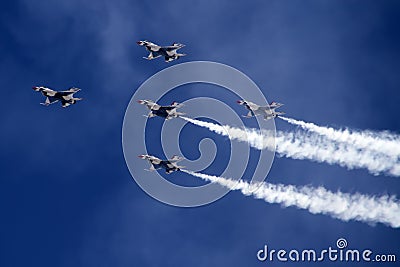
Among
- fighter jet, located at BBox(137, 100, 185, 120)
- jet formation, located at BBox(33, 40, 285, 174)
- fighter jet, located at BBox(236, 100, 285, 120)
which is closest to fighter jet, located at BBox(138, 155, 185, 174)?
jet formation, located at BBox(33, 40, 285, 174)

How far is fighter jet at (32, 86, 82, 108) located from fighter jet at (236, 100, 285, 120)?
30.2 meters

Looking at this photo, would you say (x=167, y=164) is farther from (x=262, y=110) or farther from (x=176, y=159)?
(x=262, y=110)

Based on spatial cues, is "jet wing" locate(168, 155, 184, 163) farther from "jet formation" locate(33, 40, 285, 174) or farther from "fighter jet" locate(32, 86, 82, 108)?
"fighter jet" locate(32, 86, 82, 108)

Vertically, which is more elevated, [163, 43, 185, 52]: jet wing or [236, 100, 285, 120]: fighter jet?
[163, 43, 185, 52]: jet wing

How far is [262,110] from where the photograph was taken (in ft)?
387

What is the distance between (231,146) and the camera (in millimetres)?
114500

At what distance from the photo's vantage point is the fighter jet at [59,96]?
116 metres

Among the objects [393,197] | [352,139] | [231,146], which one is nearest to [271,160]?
[231,146]

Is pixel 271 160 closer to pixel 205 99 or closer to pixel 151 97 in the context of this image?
pixel 205 99

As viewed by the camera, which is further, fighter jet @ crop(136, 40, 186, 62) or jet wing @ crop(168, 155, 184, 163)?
fighter jet @ crop(136, 40, 186, 62)

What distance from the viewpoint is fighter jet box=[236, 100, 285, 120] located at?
384ft

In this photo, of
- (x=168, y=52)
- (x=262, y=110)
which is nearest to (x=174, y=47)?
(x=168, y=52)

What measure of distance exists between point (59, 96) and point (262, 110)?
36328mm

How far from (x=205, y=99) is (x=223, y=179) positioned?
563 inches
